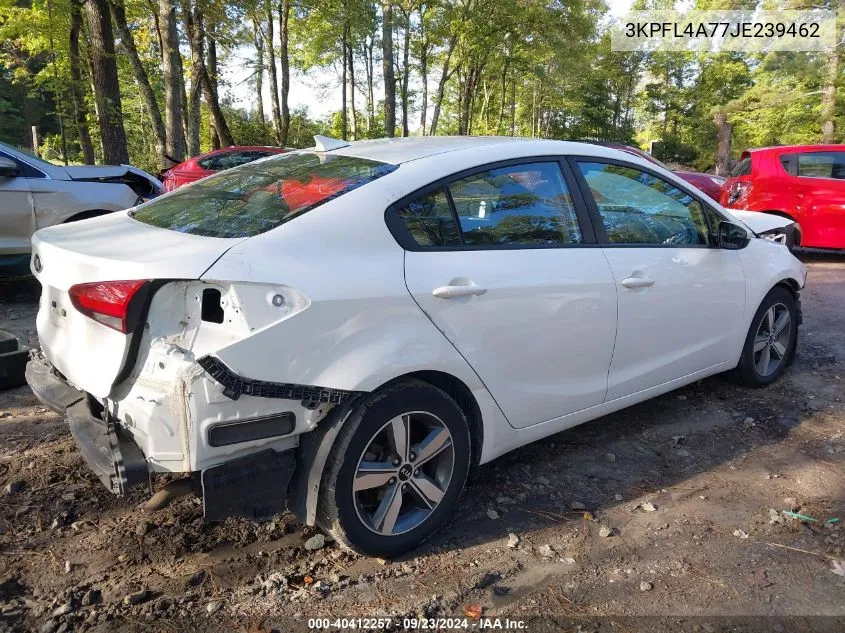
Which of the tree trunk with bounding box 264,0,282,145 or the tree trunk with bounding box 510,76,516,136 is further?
the tree trunk with bounding box 510,76,516,136

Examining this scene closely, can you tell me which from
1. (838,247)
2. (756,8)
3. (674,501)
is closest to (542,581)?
(674,501)

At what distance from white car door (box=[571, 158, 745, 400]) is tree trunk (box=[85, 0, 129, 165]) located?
11992 mm

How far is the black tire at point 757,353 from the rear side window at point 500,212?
1867mm

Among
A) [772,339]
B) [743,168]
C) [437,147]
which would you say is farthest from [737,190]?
[437,147]

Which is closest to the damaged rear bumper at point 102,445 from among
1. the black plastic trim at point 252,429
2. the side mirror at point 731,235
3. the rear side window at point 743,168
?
the black plastic trim at point 252,429

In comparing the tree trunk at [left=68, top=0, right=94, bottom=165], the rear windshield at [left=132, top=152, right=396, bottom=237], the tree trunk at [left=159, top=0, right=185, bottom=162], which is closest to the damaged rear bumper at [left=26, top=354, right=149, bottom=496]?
the rear windshield at [left=132, top=152, right=396, bottom=237]

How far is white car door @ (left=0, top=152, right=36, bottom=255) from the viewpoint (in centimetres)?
635

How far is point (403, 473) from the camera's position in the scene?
2.55 m

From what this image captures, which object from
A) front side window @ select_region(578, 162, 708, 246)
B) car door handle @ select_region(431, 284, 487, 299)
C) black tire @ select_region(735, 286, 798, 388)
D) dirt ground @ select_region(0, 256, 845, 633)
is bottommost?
dirt ground @ select_region(0, 256, 845, 633)

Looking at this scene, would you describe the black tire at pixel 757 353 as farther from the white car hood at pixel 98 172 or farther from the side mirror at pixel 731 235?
the white car hood at pixel 98 172

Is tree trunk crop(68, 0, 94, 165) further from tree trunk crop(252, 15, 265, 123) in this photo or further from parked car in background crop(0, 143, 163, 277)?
parked car in background crop(0, 143, 163, 277)

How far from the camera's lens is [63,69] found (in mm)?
18750

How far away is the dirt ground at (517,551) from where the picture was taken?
2301 millimetres

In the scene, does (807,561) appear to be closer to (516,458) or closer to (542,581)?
(542,581)
